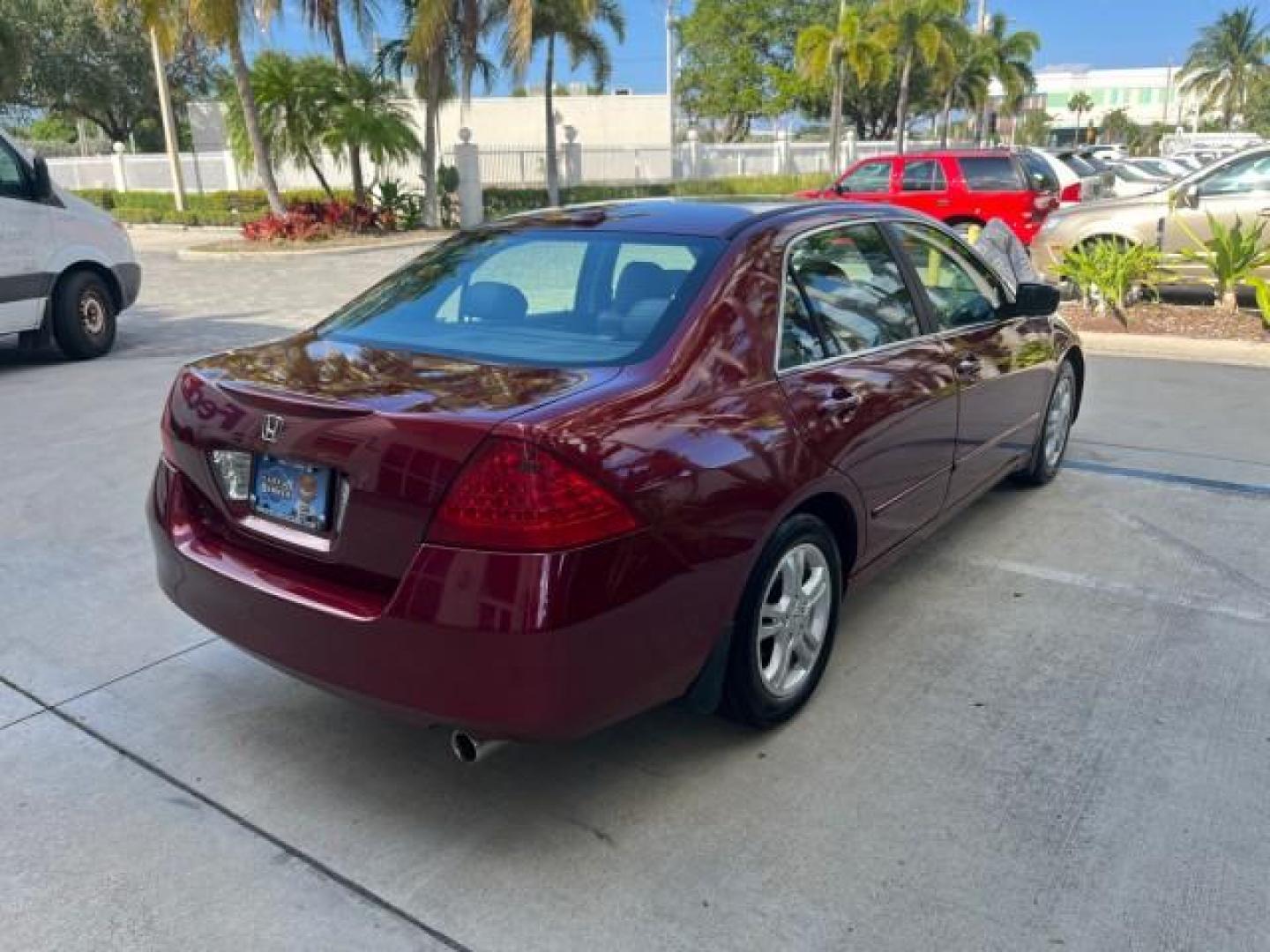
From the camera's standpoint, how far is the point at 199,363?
327 cm

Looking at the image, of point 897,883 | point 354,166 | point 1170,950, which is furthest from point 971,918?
point 354,166

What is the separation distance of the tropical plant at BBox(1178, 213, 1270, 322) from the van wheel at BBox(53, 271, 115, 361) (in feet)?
32.9

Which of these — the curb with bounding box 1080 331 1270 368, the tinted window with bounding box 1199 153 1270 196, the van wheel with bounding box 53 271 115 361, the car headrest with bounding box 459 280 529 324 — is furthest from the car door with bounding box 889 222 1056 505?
the tinted window with bounding box 1199 153 1270 196

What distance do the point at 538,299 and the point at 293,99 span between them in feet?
68.5

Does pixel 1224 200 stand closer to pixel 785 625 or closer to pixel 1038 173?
pixel 1038 173

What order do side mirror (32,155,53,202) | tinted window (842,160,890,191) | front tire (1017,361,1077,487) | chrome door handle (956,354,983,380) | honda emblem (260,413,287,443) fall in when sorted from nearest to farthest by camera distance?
1. honda emblem (260,413,287,443)
2. chrome door handle (956,354,983,380)
3. front tire (1017,361,1077,487)
4. side mirror (32,155,53,202)
5. tinted window (842,160,890,191)

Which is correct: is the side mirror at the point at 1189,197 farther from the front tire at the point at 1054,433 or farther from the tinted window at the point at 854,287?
the tinted window at the point at 854,287

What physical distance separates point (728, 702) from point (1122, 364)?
733 cm

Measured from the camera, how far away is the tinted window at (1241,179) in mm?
11242

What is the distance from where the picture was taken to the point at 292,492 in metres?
2.74

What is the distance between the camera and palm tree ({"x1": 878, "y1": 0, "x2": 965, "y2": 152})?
39.9 meters

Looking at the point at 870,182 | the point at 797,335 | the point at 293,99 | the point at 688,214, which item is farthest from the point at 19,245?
the point at 293,99

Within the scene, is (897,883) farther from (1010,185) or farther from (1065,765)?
(1010,185)

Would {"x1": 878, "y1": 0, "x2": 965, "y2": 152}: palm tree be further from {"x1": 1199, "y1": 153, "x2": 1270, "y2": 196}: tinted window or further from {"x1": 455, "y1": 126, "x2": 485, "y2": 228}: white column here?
{"x1": 1199, "y1": 153, "x2": 1270, "y2": 196}: tinted window
